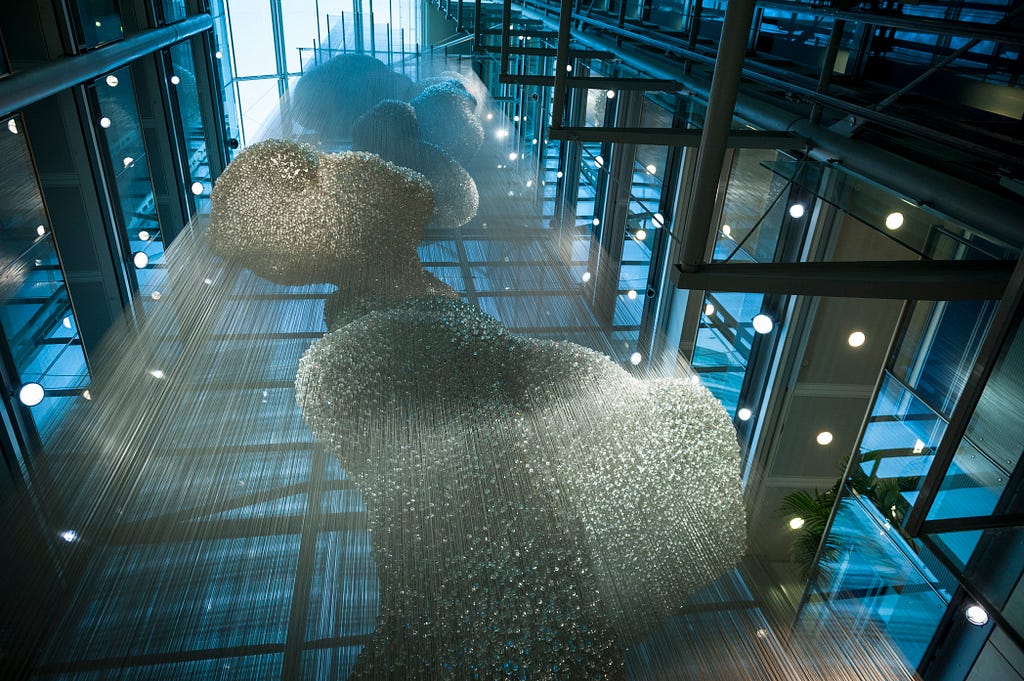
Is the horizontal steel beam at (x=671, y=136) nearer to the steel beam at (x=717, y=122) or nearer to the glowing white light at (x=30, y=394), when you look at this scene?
the steel beam at (x=717, y=122)

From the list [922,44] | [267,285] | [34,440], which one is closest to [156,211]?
[267,285]

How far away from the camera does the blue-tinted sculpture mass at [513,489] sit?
6.82ft

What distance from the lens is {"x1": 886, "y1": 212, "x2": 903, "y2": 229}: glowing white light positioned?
7.02 feet

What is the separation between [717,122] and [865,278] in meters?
0.52

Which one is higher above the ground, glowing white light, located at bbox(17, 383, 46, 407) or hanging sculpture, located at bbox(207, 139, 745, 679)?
hanging sculpture, located at bbox(207, 139, 745, 679)

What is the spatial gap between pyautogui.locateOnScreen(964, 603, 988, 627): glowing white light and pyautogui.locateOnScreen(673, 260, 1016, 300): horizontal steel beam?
3.44ft

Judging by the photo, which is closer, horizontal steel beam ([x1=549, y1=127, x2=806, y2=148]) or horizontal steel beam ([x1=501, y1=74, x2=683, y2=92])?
horizontal steel beam ([x1=549, y1=127, x2=806, y2=148])

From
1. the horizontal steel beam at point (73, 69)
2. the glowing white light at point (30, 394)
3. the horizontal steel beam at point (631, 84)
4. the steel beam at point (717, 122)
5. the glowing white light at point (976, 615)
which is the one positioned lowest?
the glowing white light at point (30, 394)

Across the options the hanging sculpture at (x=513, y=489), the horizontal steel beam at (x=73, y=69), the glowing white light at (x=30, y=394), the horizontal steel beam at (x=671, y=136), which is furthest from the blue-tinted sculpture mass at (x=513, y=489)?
the horizontal steel beam at (x=73, y=69)

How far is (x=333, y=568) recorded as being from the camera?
8.04 feet

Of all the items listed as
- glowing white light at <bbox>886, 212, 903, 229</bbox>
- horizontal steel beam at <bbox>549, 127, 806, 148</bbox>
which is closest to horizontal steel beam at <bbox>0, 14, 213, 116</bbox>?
horizontal steel beam at <bbox>549, 127, 806, 148</bbox>

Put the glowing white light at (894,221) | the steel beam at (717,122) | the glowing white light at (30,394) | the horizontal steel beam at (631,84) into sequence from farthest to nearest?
the horizontal steel beam at (631,84)
the glowing white light at (30,394)
the glowing white light at (894,221)
the steel beam at (717,122)

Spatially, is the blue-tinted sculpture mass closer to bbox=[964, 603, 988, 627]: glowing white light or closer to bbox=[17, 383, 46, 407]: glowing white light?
bbox=[964, 603, 988, 627]: glowing white light

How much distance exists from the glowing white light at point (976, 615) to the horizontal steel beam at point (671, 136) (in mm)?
1635
